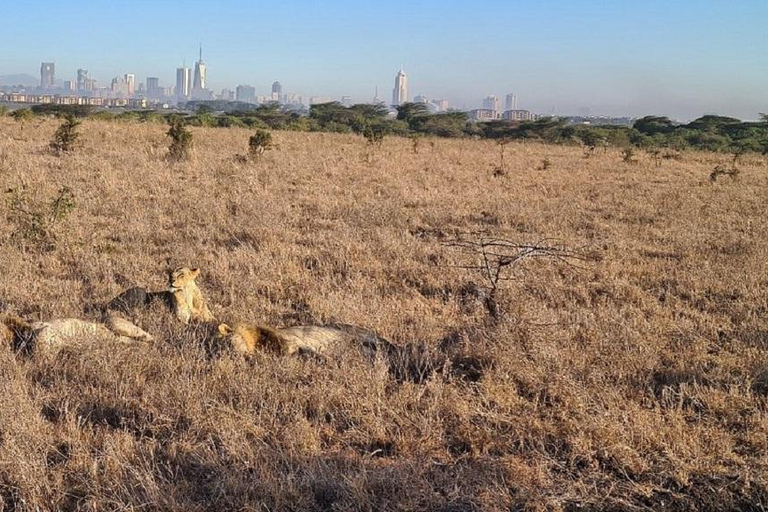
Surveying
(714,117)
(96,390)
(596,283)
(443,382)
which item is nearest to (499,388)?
(443,382)

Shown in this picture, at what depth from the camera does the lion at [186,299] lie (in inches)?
185

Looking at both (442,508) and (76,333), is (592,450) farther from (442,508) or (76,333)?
(76,333)

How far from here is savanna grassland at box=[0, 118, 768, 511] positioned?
2.72m

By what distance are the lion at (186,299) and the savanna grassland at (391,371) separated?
12 cm

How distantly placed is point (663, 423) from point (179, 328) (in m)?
2.99

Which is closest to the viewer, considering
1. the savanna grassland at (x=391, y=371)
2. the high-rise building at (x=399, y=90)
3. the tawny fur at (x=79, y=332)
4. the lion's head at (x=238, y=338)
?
the savanna grassland at (x=391, y=371)

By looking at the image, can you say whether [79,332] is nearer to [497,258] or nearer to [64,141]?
[497,258]

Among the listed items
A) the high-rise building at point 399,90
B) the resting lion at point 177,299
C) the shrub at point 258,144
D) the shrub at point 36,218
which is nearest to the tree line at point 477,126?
the shrub at point 258,144

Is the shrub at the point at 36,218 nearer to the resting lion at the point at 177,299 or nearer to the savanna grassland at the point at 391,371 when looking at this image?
the savanna grassland at the point at 391,371

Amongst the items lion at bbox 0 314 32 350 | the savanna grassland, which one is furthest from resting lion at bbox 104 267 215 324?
lion at bbox 0 314 32 350

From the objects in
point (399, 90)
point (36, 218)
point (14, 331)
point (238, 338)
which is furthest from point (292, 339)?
point (399, 90)

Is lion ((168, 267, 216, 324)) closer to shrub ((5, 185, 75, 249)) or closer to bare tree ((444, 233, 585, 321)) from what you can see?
bare tree ((444, 233, 585, 321))

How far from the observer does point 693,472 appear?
9.32 ft

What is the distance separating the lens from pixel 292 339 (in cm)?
421
